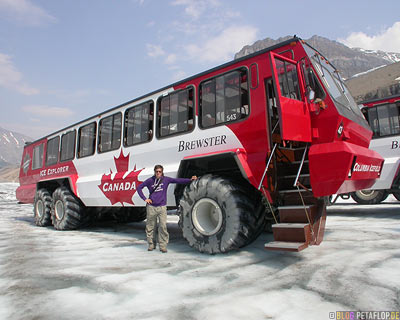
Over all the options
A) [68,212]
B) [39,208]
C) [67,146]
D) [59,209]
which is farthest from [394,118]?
[39,208]

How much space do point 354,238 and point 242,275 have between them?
9.19 ft

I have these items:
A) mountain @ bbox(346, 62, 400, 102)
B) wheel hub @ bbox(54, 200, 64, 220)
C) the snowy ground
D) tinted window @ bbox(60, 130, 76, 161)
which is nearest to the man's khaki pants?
the snowy ground

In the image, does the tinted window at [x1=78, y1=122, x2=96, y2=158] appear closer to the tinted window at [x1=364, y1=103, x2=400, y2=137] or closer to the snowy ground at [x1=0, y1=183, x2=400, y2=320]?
the snowy ground at [x1=0, y1=183, x2=400, y2=320]

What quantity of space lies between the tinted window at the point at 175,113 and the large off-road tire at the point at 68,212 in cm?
390

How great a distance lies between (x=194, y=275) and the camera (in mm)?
3568

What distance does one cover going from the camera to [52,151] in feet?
32.6

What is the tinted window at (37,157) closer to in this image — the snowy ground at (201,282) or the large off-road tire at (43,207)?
the large off-road tire at (43,207)

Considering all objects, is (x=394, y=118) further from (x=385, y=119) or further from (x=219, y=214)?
(x=219, y=214)

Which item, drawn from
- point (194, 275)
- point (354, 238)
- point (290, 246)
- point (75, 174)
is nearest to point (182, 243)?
point (194, 275)

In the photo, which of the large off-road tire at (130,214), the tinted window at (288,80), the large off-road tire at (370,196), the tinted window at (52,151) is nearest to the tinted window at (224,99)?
the tinted window at (288,80)

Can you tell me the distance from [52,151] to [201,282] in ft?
27.6

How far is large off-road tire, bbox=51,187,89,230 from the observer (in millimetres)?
8188

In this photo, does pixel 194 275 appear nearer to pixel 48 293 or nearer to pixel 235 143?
pixel 48 293

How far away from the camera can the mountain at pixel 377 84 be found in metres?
65.0
